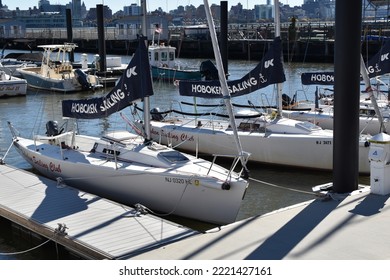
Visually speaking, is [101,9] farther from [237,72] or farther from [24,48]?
[24,48]

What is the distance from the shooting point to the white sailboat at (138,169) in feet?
43.7

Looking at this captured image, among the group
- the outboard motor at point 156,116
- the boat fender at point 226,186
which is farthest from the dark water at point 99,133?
the boat fender at point 226,186

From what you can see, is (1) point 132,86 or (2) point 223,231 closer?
(2) point 223,231

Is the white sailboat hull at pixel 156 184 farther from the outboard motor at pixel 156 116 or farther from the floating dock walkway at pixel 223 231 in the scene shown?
the outboard motor at pixel 156 116

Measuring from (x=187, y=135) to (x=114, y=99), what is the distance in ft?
18.0

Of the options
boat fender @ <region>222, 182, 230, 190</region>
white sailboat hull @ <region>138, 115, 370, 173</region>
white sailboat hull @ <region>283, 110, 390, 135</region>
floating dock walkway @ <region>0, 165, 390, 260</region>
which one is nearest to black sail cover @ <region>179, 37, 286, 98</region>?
white sailboat hull @ <region>138, 115, 370, 173</region>

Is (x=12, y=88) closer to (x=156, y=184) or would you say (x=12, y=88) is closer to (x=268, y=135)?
(x=268, y=135)

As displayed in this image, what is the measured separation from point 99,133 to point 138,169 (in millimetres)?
11863

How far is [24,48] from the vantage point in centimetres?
8162

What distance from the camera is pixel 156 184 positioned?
45.9 ft

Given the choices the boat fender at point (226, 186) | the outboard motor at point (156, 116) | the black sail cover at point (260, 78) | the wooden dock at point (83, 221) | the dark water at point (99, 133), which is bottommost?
the dark water at point (99, 133)

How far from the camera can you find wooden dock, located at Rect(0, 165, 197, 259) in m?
10.5

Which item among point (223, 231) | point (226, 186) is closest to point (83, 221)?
point (226, 186)

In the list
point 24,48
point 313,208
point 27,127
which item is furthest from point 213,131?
point 24,48
